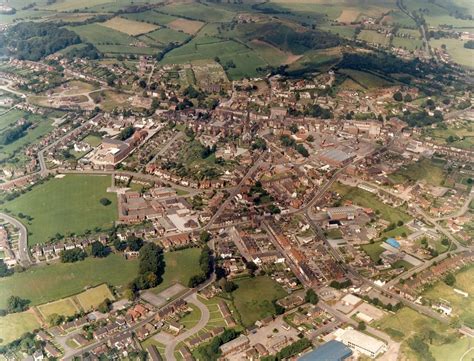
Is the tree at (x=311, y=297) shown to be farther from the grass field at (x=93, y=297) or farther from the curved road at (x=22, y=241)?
the curved road at (x=22, y=241)

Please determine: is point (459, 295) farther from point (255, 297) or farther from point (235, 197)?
point (235, 197)

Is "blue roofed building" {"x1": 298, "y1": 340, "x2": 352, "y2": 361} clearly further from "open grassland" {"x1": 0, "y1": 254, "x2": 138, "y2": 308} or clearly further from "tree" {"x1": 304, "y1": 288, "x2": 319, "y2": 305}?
"open grassland" {"x1": 0, "y1": 254, "x2": 138, "y2": 308}

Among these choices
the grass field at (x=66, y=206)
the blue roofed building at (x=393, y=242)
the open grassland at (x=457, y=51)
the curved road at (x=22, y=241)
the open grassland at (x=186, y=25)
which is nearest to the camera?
the curved road at (x=22, y=241)

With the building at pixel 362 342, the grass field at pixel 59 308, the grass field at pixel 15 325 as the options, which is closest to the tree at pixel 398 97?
the building at pixel 362 342

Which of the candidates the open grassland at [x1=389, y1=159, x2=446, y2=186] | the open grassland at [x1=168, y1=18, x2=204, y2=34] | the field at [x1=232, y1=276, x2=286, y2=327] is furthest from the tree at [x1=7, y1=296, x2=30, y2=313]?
the open grassland at [x1=168, y1=18, x2=204, y2=34]

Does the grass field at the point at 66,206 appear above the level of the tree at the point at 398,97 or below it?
below

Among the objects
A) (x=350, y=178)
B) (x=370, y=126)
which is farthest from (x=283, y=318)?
(x=370, y=126)

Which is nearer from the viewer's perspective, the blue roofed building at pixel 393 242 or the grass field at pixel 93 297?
the grass field at pixel 93 297
